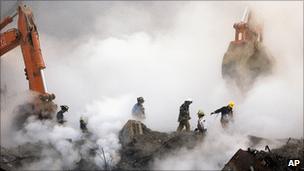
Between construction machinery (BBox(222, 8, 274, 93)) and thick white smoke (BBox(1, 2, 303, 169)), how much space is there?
1.32 feet

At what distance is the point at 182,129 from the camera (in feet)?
63.1

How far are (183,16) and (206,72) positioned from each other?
21.1 feet

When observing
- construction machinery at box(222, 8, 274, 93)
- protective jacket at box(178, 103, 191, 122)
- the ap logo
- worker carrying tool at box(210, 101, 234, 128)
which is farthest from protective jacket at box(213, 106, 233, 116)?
the ap logo

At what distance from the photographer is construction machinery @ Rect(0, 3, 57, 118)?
1903 cm

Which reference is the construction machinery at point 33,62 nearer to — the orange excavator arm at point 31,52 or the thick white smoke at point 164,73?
the orange excavator arm at point 31,52

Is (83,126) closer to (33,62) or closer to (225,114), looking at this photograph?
(33,62)

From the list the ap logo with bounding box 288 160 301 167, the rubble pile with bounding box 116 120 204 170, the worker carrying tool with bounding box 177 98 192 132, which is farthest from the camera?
the worker carrying tool with bounding box 177 98 192 132

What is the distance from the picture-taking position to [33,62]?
1934cm

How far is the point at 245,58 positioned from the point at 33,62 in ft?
26.0

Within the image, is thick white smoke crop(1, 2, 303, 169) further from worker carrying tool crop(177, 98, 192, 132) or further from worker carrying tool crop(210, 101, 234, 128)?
worker carrying tool crop(177, 98, 192, 132)

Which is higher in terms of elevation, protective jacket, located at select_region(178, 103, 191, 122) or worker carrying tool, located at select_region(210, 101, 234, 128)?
protective jacket, located at select_region(178, 103, 191, 122)

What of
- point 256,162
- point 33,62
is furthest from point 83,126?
point 256,162

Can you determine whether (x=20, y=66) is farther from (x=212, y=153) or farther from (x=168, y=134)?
(x=212, y=153)

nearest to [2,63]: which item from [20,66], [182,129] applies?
[20,66]
